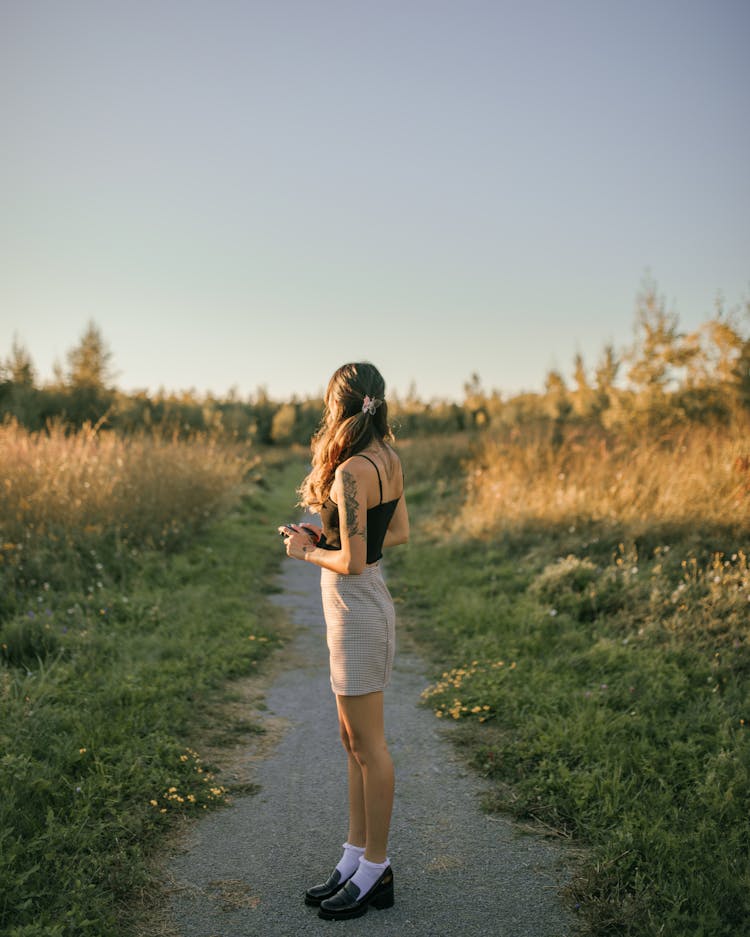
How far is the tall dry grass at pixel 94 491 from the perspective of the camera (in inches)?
324

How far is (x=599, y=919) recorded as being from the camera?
9.44ft

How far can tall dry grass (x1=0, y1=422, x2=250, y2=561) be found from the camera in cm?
822

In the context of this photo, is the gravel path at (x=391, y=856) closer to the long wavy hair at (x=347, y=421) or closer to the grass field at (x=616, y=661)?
the grass field at (x=616, y=661)

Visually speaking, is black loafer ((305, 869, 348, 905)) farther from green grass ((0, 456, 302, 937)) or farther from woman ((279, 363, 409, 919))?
green grass ((0, 456, 302, 937))

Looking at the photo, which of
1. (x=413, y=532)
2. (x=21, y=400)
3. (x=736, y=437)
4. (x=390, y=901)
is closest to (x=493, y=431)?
(x=413, y=532)

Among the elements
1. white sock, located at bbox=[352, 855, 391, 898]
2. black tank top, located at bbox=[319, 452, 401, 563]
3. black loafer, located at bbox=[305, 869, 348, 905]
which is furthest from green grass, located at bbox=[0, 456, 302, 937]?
black tank top, located at bbox=[319, 452, 401, 563]

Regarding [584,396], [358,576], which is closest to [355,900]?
[358,576]

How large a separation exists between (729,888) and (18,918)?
2.93 m

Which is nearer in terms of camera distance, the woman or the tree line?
the woman

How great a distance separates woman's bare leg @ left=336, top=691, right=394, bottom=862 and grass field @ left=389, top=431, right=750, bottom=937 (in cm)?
91

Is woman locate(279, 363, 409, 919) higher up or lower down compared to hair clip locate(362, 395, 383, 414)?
lower down

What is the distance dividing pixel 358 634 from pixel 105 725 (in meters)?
2.41

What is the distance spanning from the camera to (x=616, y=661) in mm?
5586

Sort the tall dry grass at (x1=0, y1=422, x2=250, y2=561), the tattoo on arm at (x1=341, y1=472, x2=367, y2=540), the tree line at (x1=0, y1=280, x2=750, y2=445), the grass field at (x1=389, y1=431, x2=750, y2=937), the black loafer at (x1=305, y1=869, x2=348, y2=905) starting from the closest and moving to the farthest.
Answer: the tattoo on arm at (x1=341, y1=472, x2=367, y2=540), the black loafer at (x1=305, y1=869, x2=348, y2=905), the grass field at (x1=389, y1=431, x2=750, y2=937), the tall dry grass at (x1=0, y1=422, x2=250, y2=561), the tree line at (x1=0, y1=280, x2=750, y2=445)
